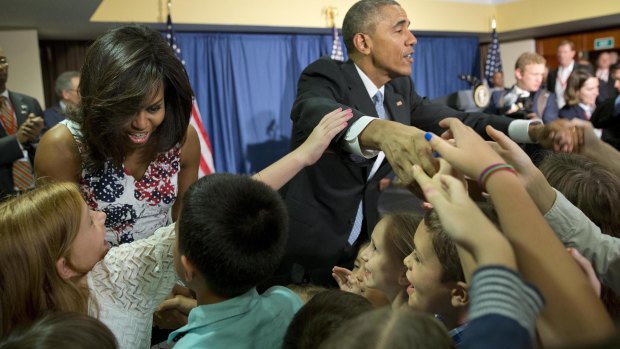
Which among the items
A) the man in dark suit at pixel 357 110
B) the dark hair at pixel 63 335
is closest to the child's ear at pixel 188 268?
the dark hair at pixel 63 335

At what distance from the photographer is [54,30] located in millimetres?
5508

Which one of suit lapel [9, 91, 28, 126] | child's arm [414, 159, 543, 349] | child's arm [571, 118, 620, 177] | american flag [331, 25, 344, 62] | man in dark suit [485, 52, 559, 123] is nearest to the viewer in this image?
child's arm [414, 159, 543, 349]

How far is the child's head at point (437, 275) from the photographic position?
1.23 m

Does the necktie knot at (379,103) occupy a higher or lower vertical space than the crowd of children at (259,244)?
higher

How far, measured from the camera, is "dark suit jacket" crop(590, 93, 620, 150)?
3.39m

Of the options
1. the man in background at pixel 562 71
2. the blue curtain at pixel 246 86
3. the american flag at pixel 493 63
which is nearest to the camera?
the blue curtain at pixel 246 86

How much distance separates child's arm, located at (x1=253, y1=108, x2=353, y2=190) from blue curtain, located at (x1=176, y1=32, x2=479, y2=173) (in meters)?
5.26

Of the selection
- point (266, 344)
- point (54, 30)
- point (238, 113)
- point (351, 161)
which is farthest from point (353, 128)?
point (238, 113)

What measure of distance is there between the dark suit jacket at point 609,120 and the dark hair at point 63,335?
332 cm

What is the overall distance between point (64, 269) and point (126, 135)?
0.50 meters

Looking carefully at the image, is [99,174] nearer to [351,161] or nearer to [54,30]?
[351,161]

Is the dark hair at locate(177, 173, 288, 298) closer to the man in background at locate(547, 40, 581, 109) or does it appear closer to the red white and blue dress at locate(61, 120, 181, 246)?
the red white and blue dress at locate(61, 120, 181, 246)

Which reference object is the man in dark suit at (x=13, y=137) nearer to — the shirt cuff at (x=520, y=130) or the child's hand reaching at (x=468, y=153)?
the shirt cuff at (x=520, y=130)

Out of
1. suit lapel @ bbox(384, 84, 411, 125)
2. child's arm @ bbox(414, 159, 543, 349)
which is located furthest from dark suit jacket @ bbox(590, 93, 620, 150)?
child's arm @ bbox(414, 159, 543, 349)
